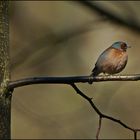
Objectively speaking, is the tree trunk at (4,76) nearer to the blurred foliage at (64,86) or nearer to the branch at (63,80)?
the branch at (63,80)

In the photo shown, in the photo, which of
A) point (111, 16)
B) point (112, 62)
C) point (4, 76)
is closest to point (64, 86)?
point (111, 16)

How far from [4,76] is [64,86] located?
11144 millimetres

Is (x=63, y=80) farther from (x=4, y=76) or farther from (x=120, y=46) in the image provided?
(x=120, y=46)

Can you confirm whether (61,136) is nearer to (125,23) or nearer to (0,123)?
(125,23)

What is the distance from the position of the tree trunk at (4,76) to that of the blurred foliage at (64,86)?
6.13ft

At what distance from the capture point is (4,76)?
2.68m

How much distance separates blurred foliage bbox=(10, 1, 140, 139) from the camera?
25.4 feet

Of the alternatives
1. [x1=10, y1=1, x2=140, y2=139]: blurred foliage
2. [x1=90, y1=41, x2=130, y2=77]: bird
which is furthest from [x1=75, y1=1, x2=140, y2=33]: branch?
[x1=10, y1=1, x2=140, y2=139]: blurred foliage

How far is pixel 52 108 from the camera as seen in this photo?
13.2 metres

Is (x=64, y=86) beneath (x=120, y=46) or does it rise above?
beneath

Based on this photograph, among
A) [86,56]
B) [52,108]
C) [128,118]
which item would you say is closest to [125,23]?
[128,118]

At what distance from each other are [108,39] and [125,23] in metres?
11.1

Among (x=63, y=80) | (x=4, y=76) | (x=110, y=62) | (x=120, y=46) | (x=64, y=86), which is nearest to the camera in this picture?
(x=63, y=80)

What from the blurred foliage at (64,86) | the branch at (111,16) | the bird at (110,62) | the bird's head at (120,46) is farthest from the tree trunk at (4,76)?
the blurred foliage at (64,86)
